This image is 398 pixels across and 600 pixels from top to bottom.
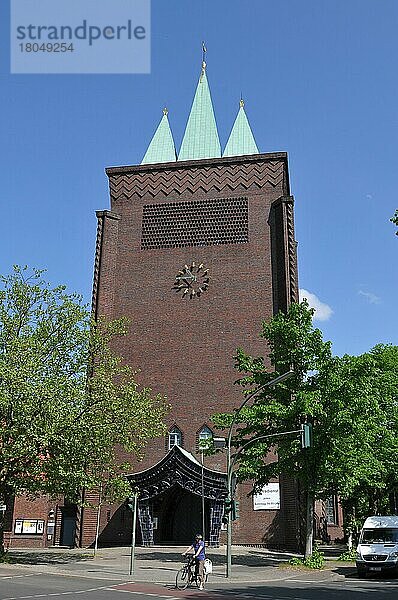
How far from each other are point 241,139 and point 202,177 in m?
5.26

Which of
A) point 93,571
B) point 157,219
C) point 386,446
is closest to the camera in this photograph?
point 93,571

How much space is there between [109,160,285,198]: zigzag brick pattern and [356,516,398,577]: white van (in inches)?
1010

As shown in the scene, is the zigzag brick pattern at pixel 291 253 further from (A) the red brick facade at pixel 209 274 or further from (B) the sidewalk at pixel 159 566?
(B) the sidewalk at pixel 159 566

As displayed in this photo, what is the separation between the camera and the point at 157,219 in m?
46.8

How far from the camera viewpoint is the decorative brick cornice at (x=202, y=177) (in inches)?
1810

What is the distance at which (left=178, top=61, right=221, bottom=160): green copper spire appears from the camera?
163 ft

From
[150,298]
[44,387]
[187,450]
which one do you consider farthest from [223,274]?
[44,387]

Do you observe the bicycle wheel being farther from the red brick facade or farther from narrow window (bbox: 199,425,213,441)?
narrow window (bbox: 199,425,213,441)

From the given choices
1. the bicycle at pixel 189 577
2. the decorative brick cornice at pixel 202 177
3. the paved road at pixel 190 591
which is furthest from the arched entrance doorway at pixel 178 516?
the decorative brick cornice at pixel 202 177

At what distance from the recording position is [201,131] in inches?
2008

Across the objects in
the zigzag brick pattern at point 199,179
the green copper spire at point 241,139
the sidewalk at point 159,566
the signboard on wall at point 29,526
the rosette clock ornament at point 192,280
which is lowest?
the sidewalk at point 159,566

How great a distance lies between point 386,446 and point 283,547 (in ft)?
29.2

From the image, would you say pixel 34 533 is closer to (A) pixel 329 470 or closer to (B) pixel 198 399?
(B) pixel 198 399

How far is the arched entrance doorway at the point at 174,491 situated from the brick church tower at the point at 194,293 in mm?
67
